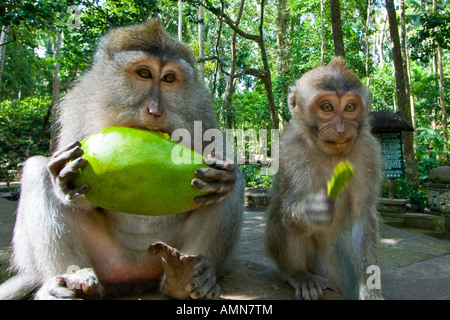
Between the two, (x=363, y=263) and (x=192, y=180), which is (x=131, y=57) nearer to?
(x=192, y=180)

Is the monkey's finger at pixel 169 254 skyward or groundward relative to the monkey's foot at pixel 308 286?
skyward

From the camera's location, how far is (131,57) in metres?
2.53

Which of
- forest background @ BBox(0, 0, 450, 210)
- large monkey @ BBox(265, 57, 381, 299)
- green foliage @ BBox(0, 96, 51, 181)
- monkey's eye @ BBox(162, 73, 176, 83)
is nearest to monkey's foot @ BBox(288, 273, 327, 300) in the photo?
large monkey @ BBox(265, 57, 381, 299)

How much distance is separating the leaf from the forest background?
176cm

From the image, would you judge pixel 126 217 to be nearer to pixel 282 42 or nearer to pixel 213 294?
pixel 213 294

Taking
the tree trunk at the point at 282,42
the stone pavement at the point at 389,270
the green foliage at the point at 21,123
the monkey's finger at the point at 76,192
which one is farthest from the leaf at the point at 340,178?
the tree trunk at the point at 282,42

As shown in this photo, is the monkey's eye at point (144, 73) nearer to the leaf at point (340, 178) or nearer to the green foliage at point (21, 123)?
the leaf at point (340, 178)

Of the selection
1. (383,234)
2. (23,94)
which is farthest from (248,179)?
(23,94)

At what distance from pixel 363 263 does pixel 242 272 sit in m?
1.03

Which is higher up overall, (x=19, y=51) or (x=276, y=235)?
(x=19, y=51)

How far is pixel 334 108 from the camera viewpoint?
277 cm

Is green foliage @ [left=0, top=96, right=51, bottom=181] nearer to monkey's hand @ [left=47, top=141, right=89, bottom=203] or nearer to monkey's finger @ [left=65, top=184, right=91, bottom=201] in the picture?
monkey's hand @ [left=47, top=141, right=89, bottom=203]

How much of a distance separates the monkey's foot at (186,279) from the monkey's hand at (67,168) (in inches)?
25.5

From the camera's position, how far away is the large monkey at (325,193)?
2.71 m
